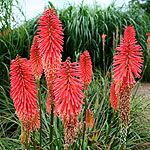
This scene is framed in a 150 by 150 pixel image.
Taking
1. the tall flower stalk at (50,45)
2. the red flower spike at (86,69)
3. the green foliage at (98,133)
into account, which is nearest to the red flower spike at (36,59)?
the tall flower stalk at (50,45)

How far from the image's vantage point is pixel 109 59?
201 inches

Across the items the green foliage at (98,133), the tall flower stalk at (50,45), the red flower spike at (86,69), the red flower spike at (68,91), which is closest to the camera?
the red flower spike at (68,91)

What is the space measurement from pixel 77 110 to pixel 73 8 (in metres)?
5.16

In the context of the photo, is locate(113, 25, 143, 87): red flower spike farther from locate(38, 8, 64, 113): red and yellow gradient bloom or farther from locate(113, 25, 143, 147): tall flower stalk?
locate(38, 8, 64, 113): red and yellow gradient bloom

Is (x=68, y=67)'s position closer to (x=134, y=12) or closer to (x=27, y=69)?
(x=27, y=69)

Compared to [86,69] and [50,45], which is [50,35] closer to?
[50,45]

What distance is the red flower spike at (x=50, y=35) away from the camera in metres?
1.23

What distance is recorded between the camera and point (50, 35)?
4.14 ft

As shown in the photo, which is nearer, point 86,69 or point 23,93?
point 23,93

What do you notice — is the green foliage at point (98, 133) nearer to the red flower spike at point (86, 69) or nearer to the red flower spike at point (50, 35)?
the red flower spike at point (86, 69)

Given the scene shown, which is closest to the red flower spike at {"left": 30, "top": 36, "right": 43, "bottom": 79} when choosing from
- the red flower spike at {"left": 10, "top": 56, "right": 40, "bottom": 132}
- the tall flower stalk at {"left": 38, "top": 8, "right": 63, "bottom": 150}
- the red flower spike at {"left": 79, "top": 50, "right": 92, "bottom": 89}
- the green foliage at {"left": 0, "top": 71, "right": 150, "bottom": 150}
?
the tall flower stalk at {"left": 38, "top": 8, "right": 63, "bottom": 150}

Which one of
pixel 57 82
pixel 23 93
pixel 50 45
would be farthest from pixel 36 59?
pixel 57 82

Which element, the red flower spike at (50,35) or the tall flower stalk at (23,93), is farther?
the red flower spike at (50,35)

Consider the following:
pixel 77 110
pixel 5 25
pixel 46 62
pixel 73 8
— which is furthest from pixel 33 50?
pixel 73 8
